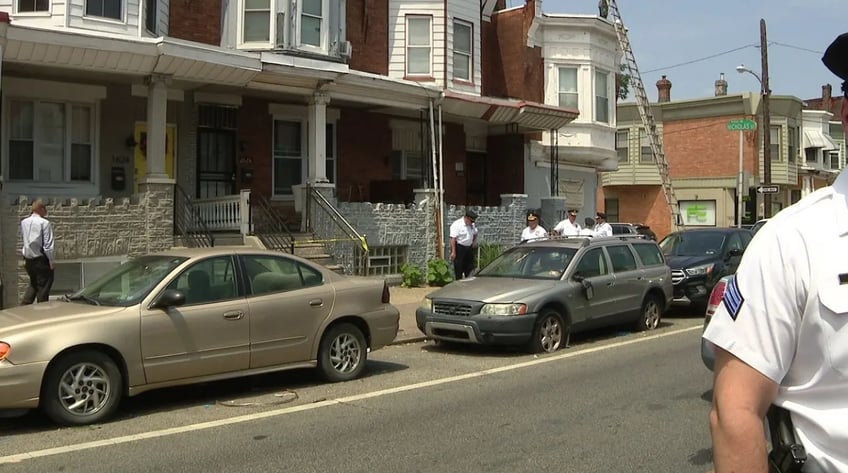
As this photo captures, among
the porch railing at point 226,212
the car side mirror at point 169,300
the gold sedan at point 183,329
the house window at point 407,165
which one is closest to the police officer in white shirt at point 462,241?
the porch railing at point 226,212

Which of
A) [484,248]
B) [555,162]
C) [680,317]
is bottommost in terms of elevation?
[680,317]

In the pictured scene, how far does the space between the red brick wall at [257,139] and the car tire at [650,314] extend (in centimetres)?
932

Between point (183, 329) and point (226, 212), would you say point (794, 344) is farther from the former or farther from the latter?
point (226, 212)

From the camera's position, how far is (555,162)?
75.6ft

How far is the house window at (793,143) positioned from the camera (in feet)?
128


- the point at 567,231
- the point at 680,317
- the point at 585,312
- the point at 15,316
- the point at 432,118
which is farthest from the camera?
the point at 432,118

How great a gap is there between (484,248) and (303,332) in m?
11.8

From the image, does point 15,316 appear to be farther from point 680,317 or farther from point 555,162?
point 555,162

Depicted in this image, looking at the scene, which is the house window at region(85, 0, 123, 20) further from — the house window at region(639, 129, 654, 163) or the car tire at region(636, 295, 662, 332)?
the house window at region(639, 129, 654, 163)

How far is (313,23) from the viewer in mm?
17203

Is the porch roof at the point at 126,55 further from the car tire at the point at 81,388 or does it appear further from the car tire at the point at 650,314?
the car tire at the point at 650,314

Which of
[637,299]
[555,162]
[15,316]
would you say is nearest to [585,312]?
[637,299]

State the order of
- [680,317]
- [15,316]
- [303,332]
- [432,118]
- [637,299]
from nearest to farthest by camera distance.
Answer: [15,316] → [303,332] → [637,299] → [680,317] → [432,118]

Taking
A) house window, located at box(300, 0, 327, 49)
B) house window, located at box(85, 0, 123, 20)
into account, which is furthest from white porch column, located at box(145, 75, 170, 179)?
house window, located at box(300, 0, 327, 49)
